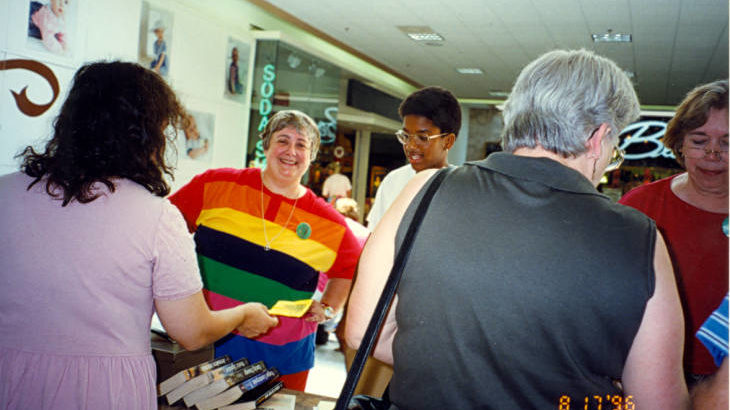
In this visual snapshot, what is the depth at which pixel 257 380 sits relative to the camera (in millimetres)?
1807

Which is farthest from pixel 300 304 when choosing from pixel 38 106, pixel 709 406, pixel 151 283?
pixel 38 106

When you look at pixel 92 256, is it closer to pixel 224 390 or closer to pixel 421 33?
pixel 224 390

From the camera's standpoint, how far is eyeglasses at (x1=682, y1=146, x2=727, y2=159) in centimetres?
169

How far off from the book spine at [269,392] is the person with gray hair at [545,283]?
790 millimetres

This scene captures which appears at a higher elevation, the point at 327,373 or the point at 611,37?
the point at 611,37

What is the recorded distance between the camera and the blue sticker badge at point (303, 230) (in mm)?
2510

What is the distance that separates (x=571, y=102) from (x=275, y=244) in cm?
162

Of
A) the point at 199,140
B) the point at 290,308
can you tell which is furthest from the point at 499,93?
the point at 290,308

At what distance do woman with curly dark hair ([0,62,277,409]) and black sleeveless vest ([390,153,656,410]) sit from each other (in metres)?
0.64

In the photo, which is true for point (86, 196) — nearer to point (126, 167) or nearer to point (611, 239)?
point (126, 167)

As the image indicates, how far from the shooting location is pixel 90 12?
17.6 feet

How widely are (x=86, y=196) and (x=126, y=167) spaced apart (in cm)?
11

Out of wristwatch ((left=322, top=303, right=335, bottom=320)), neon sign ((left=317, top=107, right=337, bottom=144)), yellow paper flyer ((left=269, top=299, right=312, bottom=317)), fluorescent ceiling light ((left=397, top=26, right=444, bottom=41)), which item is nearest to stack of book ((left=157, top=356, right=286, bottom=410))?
yellow paper flyer ((left=269, top=299, right=312, bottom=317))

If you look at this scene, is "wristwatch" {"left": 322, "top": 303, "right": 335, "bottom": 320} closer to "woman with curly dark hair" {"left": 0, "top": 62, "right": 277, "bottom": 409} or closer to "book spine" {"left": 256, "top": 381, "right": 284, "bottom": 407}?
"book spine" {"left": 256, "top": 381, "right": 284, "bottom": 407}
